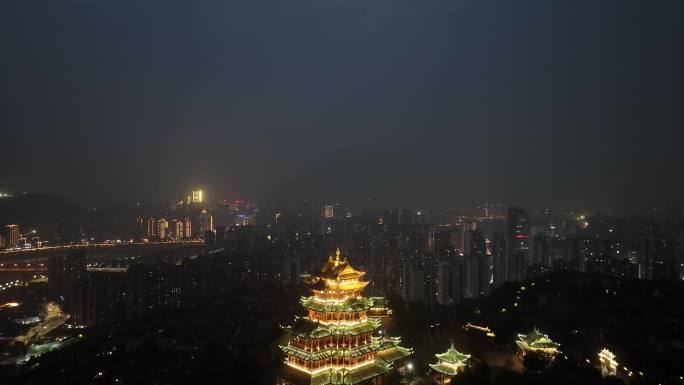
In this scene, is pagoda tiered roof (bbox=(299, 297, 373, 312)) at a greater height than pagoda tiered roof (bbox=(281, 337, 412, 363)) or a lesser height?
greater

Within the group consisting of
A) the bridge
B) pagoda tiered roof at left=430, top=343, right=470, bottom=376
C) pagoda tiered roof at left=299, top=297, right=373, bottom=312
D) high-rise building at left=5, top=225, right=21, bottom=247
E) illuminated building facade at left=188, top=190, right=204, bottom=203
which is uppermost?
illuminated building facade at left=188, top=190, right=204, bottom=203

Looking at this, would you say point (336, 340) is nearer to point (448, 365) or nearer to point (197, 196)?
point (448, 365)

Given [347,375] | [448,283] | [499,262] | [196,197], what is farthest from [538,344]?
[196,197]

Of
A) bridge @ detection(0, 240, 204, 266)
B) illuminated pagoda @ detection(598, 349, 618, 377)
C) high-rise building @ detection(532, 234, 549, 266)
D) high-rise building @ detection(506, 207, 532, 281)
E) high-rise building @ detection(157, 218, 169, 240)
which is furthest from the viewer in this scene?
high-rise building @ detection(157, 218, 169, 240)

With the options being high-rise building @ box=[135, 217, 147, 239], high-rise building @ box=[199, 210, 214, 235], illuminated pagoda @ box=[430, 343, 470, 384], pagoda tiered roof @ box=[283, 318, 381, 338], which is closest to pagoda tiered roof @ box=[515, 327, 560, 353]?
illuminated pagoda @ box=[430, 343, 470, 384]

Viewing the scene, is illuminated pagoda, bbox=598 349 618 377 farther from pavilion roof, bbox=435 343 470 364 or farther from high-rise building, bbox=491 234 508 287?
high-rise building, bbox=491 234 508 287
